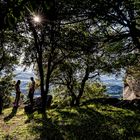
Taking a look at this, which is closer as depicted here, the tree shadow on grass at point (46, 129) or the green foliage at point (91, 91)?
the tree shadow on grass at point (46, 129)

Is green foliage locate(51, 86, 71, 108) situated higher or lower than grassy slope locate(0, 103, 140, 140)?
higher

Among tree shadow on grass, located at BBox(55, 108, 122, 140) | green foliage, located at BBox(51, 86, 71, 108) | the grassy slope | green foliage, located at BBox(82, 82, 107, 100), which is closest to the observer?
tree shadow on grass, located at BBox(55, 108, 122, 140)

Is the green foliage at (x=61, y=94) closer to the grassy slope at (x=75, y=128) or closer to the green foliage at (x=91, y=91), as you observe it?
the green foliage at (x=91, y=91)

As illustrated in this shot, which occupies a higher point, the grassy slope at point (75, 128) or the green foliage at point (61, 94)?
the green foliage at point (61, 94)

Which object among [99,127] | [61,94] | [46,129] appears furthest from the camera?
[61,94]

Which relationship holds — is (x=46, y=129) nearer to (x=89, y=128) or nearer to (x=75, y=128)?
(x=75, y=128)

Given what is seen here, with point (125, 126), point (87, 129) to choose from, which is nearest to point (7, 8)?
point (87, 129)

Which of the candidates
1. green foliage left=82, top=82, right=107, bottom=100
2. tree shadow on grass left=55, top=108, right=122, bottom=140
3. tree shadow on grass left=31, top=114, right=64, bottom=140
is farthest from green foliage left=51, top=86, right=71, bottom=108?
tree shadow on grass left=31, top=114, right=64, bottom=140

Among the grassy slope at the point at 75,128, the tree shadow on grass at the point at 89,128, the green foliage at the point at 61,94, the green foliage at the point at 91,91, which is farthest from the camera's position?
the green foliage at the point at 91,91

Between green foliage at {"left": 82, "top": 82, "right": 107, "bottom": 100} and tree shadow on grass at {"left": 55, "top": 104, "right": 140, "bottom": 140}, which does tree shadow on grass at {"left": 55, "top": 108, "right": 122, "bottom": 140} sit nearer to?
tree shadow on grass at {"left": 55, "top": 104, "right": 140, "bottom": 140}

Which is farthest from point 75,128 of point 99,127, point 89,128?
point 99,127

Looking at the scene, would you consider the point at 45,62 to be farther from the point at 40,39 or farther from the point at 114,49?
the point at 114,49

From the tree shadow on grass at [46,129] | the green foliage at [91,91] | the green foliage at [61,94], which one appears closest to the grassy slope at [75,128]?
the tree shadow on grass at [46,129]

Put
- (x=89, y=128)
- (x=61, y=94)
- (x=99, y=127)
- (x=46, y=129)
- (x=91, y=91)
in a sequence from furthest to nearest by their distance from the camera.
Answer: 1. (x=91, y=91)
2. (x=61, y=94)
3. (x=99, y=127)
4. (x=46, y=129)
5. (x=89, y=128)
